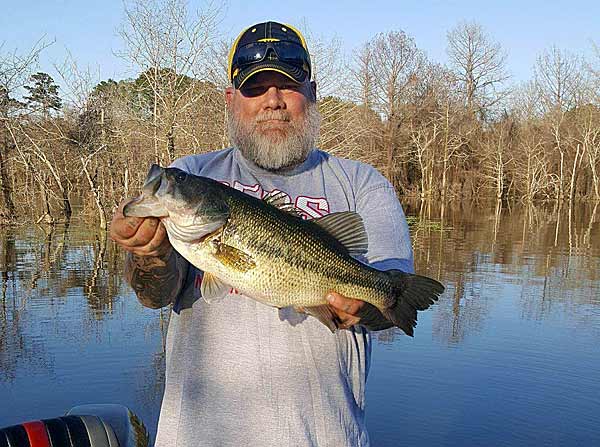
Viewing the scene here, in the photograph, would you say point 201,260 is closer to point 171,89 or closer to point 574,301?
point 574,301

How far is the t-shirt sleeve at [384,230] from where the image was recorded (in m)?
2.80

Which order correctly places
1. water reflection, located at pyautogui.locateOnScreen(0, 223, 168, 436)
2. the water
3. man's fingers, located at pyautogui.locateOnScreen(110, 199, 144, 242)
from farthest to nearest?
water reflection, located at pyautogui.locateOnScreen(0, 223, 168, 436) < the water < man's fingers, located at pyautogui.locateOnScreen(110, 199, 144, 242)

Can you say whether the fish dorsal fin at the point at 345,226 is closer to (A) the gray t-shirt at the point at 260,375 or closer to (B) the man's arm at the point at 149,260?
(A) the gray t-shirt at the point at 260,375

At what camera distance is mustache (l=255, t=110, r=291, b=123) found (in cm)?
303

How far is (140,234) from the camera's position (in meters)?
2.39

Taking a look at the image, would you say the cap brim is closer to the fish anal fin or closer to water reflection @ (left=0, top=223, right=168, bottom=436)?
the fish anal fin

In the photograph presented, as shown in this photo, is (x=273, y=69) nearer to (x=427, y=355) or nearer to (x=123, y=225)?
(x=123, y=225)

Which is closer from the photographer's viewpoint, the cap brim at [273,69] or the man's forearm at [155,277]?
the man's forearm at [155,277]

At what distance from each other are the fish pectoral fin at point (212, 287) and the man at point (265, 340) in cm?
16

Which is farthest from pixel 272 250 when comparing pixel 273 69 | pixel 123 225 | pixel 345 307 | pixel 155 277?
pixel 273 69

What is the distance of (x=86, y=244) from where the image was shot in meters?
18.6

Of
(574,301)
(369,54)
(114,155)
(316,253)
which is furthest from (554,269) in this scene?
(369,54)

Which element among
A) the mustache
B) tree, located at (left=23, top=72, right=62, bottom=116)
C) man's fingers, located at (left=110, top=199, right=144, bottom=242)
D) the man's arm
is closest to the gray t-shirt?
the man's arm

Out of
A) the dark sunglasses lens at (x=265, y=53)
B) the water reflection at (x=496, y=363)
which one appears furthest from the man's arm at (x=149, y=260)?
the water reflection at (x=496, y=363)
